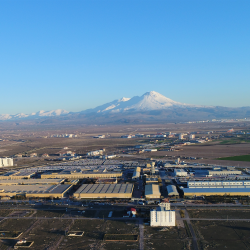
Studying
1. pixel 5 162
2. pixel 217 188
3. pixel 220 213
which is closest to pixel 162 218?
pixel 220 213

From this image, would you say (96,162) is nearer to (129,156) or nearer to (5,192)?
(129,156)

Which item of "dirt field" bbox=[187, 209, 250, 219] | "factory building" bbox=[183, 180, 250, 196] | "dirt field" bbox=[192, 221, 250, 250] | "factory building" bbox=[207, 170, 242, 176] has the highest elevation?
"factory building" bbox=[183, 180, 250, 196]

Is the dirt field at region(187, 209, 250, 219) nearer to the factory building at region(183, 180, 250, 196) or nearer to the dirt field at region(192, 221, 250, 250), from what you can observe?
the dirt field at region(192, 221, 250, 250)

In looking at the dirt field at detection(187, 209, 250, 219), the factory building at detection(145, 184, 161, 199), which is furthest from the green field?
the dirt field at detection(187, 209, 250, 219)

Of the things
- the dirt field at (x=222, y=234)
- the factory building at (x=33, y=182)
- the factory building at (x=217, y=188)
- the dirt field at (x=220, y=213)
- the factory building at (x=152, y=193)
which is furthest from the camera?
the factory building at (x=33, y=182)

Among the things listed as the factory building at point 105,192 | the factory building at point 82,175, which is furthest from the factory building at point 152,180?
the factory building at point 82,175

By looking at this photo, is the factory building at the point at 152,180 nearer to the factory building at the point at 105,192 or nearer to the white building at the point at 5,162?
the factory building at the point at 105,192

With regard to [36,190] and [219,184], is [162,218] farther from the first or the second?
[36,190]
